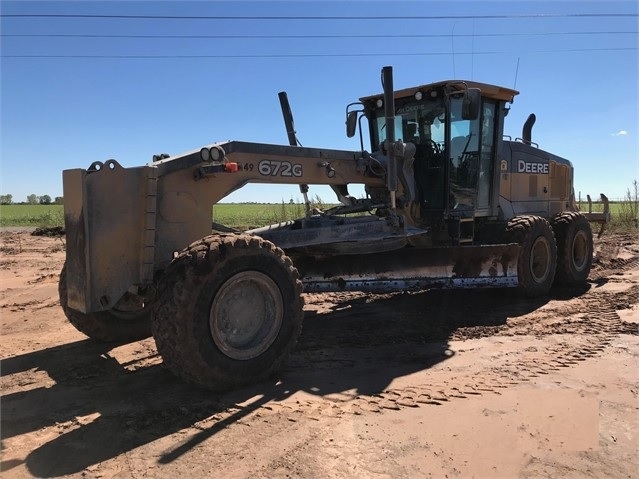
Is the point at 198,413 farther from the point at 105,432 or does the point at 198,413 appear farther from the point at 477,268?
the point at 477,268

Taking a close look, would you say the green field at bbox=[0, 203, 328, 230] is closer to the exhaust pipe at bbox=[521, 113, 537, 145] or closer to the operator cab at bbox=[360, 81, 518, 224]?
the operator cab at bbox=[360, 81, 518, 224]

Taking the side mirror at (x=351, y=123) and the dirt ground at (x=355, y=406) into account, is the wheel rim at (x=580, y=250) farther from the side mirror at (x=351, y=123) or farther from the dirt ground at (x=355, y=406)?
the side mirror at (x=351, y=123)

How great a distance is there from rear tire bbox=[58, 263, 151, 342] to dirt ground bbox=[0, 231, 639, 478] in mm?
140

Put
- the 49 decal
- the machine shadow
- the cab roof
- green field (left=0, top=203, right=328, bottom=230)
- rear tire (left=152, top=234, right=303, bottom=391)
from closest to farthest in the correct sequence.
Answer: the machine shadow → rear tire (left=152, top=234, right=303, bottom=391) → the 49 decal → the cab roof → green field (left=0, top=203, right=328, bottom=230)

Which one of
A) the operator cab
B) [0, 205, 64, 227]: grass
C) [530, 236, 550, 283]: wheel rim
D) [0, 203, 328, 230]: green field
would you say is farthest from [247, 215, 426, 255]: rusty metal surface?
[0, 205, 64, 227]: grass

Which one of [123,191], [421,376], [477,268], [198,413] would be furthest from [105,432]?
[477,268]

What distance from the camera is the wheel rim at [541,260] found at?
26.5 ft

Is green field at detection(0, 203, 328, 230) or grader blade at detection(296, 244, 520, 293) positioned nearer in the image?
grader blade at detection(296, 244, 520, 293)

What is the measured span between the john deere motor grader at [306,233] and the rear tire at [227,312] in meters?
0.01

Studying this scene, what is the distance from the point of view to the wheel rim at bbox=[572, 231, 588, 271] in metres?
9.16

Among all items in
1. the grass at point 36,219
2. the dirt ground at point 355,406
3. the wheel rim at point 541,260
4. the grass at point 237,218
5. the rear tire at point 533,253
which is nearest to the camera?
the dirt ground at point 355,406

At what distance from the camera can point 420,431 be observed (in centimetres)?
349

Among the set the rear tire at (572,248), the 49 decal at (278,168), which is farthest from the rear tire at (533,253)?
the 49 decal at (278,168)

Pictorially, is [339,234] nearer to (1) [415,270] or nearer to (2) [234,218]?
(1) [415,270]
